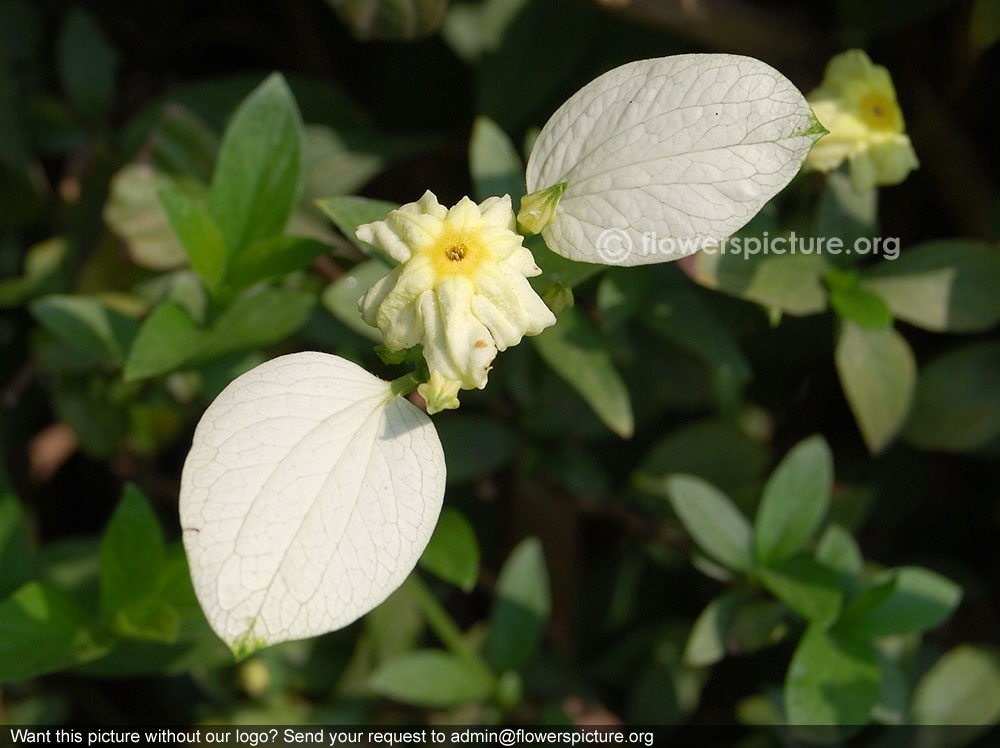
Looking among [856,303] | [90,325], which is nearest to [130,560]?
[90,325]

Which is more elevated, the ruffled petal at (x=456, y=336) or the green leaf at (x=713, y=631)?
the ruffled petal at (x=456, y=336)

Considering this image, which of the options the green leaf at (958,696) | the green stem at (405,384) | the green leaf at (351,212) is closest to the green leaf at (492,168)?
the green leaf at (351,212)

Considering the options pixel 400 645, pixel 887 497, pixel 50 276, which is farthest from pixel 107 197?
pixel 887 497

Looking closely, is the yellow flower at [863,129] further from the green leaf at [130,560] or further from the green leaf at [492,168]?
the green leaf at [130,560]

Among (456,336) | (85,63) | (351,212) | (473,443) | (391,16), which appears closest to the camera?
(456,336)

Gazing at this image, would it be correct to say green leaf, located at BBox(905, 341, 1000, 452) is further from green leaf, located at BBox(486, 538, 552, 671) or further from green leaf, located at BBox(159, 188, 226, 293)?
green leaf, located at BBox(159, 188, 226, 293)

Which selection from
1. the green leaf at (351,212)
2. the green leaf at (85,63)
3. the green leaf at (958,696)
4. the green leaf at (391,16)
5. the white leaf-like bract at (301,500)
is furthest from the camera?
the green leaf at (85,63)

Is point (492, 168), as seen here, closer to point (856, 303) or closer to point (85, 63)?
point (856, 303)
